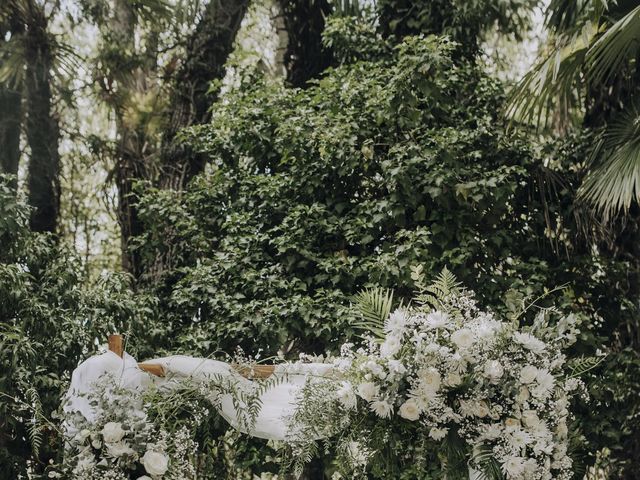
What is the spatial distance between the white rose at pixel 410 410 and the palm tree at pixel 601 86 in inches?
95.7

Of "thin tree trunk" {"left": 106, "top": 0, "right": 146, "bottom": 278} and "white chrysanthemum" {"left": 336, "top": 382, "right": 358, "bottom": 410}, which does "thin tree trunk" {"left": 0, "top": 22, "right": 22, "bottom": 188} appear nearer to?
"thin tree trunk" {"left": 106, "top": 0, "right": 146, "bottom": 278}

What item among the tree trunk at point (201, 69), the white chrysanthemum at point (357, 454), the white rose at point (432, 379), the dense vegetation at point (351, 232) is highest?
the tree trunk at point (201, 69)

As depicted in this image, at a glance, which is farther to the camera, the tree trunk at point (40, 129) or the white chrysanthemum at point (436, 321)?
the tree trunk at point (40, 129)

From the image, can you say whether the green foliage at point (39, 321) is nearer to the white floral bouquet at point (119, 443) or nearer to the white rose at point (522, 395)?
the white floral bouquet at point (119, 443)

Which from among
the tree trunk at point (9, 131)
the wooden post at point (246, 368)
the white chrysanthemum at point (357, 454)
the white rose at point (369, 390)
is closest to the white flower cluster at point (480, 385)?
the white rose at point (369, 390)

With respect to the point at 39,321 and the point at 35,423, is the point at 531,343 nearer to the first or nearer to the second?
the point at 35,423

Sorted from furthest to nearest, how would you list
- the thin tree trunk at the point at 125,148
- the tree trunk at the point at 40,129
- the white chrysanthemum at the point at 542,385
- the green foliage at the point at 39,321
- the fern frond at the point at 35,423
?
the thin tree trunk at the point at 125,148, the tree trunk at the point at 40,129, the green foliage at the point at 39,321, the fern frond at the point at 35,423, the white chrysanthemum at the point at 542,385

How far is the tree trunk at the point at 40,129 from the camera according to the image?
859cm

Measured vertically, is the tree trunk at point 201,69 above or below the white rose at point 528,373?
above

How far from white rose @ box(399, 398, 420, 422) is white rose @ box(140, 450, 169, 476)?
111 cm

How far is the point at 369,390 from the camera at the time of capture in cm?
419

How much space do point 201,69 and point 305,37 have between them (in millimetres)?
1022

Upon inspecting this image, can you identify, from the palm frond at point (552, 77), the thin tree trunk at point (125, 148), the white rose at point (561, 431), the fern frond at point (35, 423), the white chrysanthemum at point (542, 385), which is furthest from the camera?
the thin tree trunk at point (125, 148)

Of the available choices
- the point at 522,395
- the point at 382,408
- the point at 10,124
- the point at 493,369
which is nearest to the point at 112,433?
the point at 382,408
